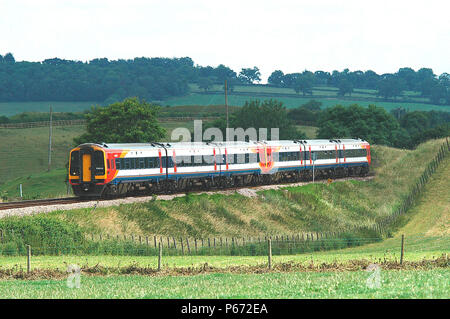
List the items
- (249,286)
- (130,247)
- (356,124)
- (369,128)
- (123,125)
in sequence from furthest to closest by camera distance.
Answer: (369,128), (356,124), (123,125), (130,247), (249,286)

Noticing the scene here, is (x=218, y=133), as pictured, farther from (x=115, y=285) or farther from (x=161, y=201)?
(x=115, y=285)

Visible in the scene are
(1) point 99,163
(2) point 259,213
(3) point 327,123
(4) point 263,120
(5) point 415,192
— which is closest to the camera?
(1) point 99,163

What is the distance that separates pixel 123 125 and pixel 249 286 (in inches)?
2543

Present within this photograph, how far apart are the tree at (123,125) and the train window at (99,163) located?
3219 cm

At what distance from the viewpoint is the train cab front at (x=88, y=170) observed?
157ft

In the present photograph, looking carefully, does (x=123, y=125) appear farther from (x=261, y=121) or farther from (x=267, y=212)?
(x=261, y=121)

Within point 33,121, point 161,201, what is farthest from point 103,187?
point 33,121

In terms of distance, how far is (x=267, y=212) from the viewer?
60.3 metres

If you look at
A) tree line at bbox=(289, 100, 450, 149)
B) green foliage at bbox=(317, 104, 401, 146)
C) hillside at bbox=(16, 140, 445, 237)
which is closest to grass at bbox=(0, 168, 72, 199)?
hillside at bbox=(16, 140, 445, 237)

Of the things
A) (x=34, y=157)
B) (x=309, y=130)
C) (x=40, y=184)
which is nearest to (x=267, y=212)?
(x=40, y=184)

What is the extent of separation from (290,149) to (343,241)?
21633 mm

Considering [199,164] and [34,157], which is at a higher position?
[199,164]

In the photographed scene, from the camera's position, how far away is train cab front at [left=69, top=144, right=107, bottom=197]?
4794 centimetres
